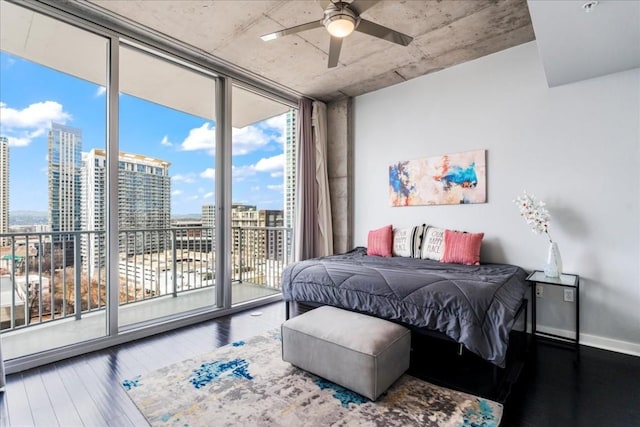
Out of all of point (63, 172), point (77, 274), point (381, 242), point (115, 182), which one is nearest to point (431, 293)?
point (381, 242)

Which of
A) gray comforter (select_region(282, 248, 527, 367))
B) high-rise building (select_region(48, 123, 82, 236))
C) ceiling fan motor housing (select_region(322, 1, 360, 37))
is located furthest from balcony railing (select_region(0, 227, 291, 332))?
ceiling fan motor housing (select_region(322, 1, 360, 37))

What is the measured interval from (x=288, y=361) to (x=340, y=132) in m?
3.29

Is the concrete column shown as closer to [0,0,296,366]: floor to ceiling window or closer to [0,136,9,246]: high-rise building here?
[0,0,296,366]: floor to ceiling window

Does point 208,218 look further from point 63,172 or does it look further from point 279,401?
point 279,401

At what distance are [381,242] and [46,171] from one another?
340 cm

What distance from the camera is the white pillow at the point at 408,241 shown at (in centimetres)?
354

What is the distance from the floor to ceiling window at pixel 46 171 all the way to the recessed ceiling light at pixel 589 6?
11.7 feet

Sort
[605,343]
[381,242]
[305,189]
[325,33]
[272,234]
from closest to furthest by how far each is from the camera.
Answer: [605,343] < [325,33] < [381,242] < [305,189] < [272,234]

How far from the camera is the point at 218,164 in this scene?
3541 millimetres

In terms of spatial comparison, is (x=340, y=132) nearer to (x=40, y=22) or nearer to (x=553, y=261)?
(x=553, y=261)

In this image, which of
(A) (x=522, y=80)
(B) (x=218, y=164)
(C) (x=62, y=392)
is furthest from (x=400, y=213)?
(C) (x=62, y=392)

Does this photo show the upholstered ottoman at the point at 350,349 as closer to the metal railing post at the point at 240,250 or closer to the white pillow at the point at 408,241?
the white pillow at the point at 408,241

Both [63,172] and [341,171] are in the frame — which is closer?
[63,172]

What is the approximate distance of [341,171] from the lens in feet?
14.8
